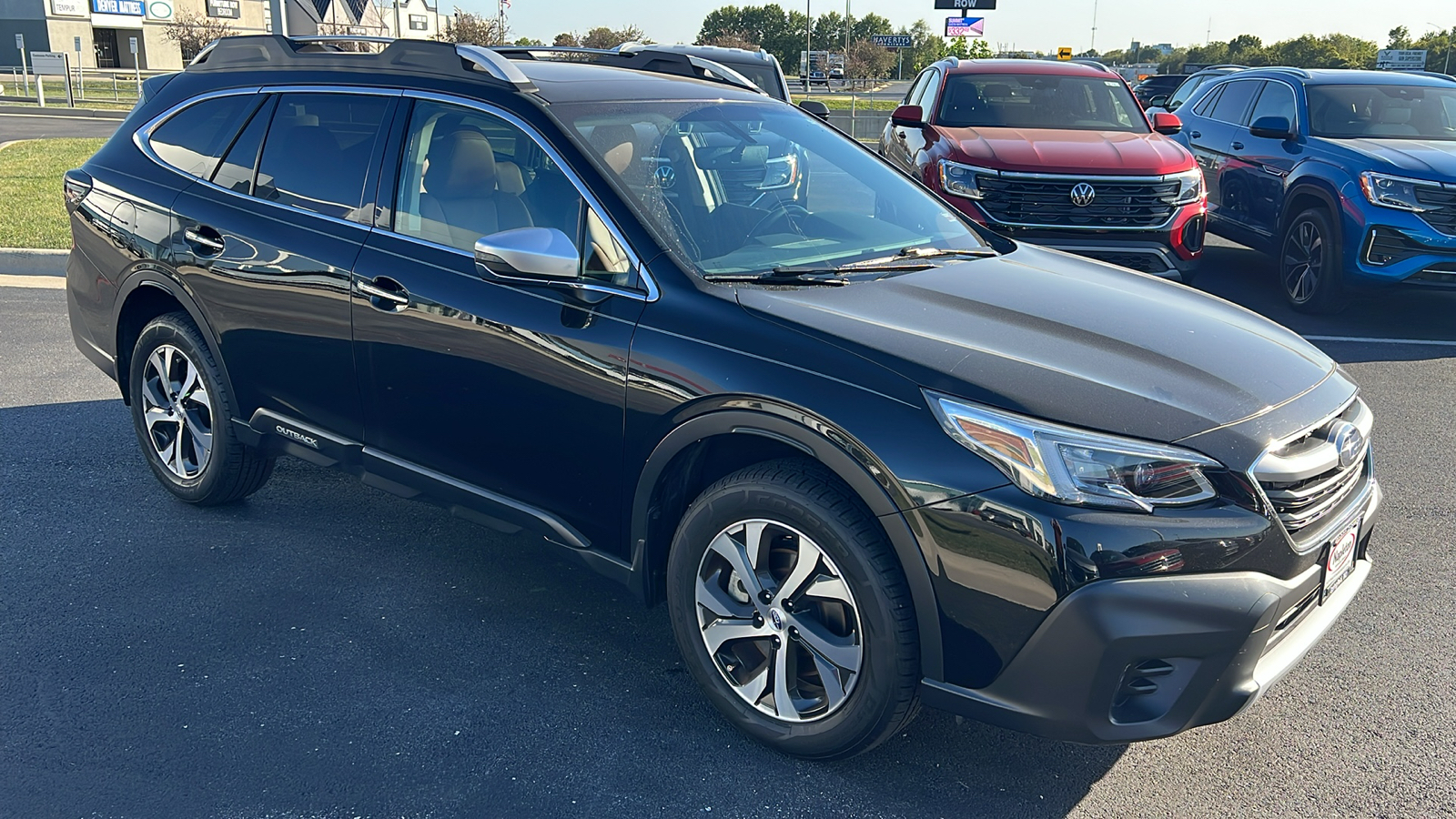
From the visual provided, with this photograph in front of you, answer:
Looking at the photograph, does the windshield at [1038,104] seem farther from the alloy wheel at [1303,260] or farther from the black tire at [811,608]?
the black tire at [811,608]

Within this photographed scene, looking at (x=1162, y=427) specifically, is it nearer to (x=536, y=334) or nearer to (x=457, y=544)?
(x=536, y=334)

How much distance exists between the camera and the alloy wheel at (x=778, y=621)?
9.54ft

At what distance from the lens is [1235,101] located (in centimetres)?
1093

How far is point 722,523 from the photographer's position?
121 inches

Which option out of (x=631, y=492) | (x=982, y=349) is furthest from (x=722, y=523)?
(x=982, y=349)

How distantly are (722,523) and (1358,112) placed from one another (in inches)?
348

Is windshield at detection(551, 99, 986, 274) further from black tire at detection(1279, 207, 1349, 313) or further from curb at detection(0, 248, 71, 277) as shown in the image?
curb at detection(0, 248, 71, 277)

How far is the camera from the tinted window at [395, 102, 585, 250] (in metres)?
3.52

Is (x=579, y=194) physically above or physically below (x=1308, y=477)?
above

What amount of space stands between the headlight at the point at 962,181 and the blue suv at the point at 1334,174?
276cm

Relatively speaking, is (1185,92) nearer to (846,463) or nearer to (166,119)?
(166,119)

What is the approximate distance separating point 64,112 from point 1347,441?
31.4 meters

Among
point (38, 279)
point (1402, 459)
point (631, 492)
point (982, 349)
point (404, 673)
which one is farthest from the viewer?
point (38, 279)

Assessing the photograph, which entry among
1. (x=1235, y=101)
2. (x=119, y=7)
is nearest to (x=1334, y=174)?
(x=1235, y=101)
